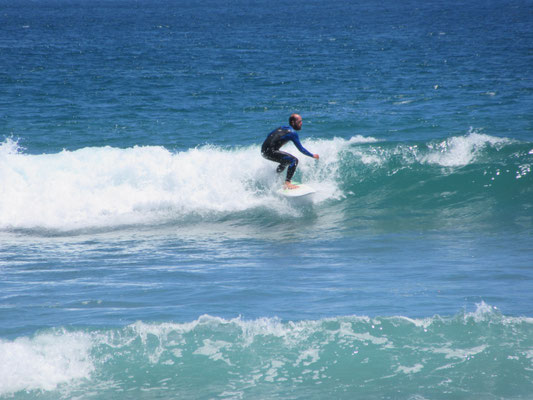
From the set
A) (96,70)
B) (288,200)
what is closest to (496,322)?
(288,200)

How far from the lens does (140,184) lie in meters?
12.9

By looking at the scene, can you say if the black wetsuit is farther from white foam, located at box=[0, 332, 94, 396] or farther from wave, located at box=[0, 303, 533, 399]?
white foam, located at box=[0, 332, 94, 396]

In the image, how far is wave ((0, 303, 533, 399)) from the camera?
497 centimetres

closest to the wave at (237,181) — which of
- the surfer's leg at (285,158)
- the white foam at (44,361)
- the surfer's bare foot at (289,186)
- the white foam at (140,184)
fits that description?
the white foam at (140,184)

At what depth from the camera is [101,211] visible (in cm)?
1206

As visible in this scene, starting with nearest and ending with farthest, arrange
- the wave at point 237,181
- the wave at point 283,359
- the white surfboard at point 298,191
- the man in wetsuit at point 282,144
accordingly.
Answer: the wave at point 283,359
the man in wetsuit at point 282,144
the white surfboard at point 298,191
the wave at point 237,181

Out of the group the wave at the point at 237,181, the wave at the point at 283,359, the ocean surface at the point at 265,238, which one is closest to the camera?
the wave at the point at 283,359

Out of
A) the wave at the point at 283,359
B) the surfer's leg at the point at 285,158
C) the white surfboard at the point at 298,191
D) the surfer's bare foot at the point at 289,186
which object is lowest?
the wave at the point at 283,359

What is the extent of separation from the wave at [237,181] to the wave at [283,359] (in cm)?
577

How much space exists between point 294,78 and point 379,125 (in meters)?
10.1

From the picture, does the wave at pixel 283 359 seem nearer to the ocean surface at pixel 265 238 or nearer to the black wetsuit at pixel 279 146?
the ocean surface at pixel 265 238

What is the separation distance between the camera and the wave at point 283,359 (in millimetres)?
4969

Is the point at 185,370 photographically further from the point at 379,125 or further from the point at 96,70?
the point at 96,70

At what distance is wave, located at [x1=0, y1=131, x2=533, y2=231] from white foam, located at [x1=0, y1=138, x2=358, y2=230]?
2cm
